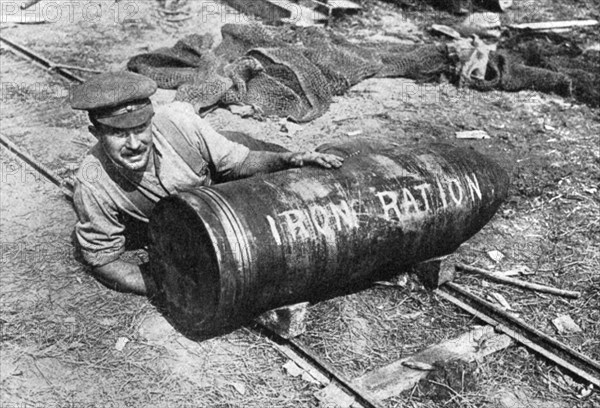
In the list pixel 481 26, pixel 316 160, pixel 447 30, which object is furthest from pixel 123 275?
pixel 481 26

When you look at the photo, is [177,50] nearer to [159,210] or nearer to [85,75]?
[85,75]

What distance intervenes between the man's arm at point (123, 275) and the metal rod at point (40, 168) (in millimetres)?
1556

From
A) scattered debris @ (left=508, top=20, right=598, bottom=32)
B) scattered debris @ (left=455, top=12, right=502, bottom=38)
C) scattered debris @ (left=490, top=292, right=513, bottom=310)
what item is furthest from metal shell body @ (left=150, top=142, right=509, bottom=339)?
scattered debris @ (left=508, top=20, right=598, bottom=32)

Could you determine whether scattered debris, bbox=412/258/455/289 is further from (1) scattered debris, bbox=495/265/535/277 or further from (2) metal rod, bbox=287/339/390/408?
(2) metal rod, bbox=287/339/390/408

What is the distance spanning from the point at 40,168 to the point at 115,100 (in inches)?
111

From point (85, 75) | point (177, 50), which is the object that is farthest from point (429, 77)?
point (85, 75)

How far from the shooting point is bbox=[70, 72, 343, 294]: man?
480 centimetres

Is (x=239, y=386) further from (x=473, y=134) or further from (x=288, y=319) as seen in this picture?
(x=473, y=134)

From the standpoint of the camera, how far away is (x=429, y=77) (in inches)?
386

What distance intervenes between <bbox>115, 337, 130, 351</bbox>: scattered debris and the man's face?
108 centimetres

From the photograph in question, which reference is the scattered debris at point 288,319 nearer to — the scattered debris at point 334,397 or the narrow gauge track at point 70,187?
the narrow gauge track at point 70,187

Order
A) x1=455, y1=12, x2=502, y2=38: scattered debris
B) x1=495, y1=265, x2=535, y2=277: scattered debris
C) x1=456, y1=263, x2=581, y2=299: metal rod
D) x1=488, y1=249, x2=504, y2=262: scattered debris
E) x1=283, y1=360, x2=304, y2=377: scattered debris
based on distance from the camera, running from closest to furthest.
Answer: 1. x1=283, y1=360, x2=304, y2=377: scattered debris
2. x1=456, y1=263, x2=581, y2=299: metal rod
3. x1=495, y1=265, x2=535, y2=277: scattered debris
4. x1=488, y1=249, x2=504, y2=262: scattered debris
5. x1=455, y1=12, x2=502, y2=38: scattered debris

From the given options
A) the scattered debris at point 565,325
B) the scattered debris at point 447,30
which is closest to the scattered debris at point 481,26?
the scattered debris at point 447,30

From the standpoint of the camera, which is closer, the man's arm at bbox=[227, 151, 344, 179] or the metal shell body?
the metal shell body
